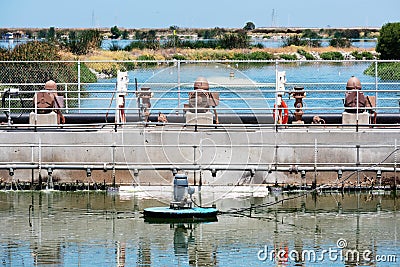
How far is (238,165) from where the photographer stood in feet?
86.2

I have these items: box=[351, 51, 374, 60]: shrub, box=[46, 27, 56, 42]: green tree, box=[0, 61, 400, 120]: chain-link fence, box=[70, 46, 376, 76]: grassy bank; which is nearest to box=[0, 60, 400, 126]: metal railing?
box=[0, 61, 400, 120]: chain-link fence

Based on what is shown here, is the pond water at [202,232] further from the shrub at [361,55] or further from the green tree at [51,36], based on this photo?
the shrub at [361,55]

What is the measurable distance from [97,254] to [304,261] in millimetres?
3390

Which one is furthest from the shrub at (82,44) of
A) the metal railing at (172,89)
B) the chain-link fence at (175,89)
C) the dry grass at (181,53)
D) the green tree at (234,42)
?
the green tree at (234,42)

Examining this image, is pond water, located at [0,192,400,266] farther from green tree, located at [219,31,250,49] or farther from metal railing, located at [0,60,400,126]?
green tree, located at [219,31,250,49]

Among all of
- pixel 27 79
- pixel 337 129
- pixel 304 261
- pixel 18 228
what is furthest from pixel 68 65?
pixel 304 261

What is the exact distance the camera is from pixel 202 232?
A: 2255 centimetres

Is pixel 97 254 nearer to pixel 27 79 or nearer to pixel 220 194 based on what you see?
pixel 220 194

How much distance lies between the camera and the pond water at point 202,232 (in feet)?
68.3

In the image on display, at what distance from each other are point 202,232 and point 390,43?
176ft

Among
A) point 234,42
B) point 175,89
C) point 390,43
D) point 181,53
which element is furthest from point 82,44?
point 175,89

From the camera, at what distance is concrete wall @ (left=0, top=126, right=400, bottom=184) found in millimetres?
26250

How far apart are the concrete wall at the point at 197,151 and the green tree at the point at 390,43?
4703 centimetres

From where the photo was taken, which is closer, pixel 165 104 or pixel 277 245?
pixel 277 245
